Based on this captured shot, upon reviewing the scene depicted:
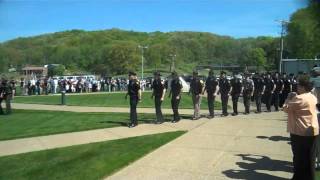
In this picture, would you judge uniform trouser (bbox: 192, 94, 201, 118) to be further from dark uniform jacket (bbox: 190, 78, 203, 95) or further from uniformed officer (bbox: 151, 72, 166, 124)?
uniformed officer (bbox: 151, 72, 166, 124)

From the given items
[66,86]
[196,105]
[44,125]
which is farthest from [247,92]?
[66,86]

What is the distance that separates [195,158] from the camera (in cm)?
930

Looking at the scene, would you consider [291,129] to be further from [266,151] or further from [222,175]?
[266,151]

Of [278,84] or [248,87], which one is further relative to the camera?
[278,84]

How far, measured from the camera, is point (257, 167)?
340 inches

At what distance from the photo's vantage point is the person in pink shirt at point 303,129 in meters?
6.95

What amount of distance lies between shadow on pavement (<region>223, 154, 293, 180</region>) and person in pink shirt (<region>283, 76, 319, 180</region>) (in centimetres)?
91

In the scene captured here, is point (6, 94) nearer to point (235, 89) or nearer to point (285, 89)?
point (235, 89)

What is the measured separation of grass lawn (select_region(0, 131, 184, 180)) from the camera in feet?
27.1

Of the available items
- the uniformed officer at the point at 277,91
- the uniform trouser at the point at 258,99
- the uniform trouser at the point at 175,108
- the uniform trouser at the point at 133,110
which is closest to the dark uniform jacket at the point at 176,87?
the uniform trouser at the point at 175,108

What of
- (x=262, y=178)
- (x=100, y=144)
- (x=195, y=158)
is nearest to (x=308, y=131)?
(x=262, y=178)

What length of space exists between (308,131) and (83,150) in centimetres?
513

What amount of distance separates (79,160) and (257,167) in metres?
3.22

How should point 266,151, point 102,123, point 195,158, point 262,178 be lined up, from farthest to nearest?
point 102,123 → point 266,151 → point 195,158 → point 262,178
